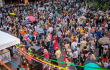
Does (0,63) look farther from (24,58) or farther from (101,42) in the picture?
(101,42)

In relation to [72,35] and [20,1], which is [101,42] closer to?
[72,35]

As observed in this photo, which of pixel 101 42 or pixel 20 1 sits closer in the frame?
pixel 101 42

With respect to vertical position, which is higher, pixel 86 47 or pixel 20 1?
pixel 20 1

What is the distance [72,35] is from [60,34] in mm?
1064

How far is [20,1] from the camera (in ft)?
103

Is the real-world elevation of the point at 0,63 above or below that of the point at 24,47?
below

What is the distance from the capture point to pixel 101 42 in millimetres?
8273

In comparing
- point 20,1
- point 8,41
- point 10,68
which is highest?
point 20,1

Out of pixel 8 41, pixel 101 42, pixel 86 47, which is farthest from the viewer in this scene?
pixel 101 42

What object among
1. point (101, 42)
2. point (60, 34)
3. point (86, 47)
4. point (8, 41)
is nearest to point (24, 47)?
point (8, 41)

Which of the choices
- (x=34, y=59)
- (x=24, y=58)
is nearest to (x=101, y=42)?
(x=34, y=59)

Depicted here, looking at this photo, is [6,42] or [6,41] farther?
[6,41]

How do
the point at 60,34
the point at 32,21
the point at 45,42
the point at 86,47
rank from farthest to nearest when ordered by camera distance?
the point at 32,21
the point at 60,34
the point at 45,42
the point at 86,47

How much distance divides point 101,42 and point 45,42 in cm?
369
